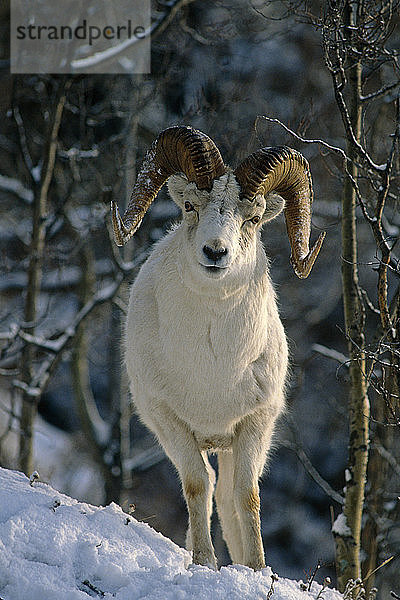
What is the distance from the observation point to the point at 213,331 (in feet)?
19.8

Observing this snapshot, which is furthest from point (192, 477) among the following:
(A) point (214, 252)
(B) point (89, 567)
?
(A) point (214, 252)

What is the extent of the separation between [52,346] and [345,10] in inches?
299

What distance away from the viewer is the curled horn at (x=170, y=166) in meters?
5.97

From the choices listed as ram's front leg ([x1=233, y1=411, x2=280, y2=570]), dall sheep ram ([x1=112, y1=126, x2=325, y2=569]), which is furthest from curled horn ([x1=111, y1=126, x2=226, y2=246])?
ram's front leg ([x1=233, y1=411, x2=280, y2=570])

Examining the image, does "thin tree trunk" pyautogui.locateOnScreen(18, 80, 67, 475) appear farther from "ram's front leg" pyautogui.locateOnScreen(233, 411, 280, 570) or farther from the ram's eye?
the ram's eye

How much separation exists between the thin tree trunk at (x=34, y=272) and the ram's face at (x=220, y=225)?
7148mm

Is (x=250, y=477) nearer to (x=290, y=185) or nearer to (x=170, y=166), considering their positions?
(x=290, y=185)

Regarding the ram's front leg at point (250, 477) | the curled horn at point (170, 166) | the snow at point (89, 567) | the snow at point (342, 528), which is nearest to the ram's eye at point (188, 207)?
the curled horn at point (170, 166)

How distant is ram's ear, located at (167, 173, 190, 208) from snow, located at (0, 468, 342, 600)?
2197 millimetres

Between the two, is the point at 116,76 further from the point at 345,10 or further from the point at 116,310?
the point at 345,10

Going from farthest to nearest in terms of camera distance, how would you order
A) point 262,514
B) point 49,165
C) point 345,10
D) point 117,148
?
point 262,514
point 117,148
point 49,165
point 345,10

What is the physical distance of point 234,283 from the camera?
19.4 ft

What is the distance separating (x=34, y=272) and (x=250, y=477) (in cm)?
786

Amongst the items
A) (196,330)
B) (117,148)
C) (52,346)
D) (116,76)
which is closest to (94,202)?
(117,148)
